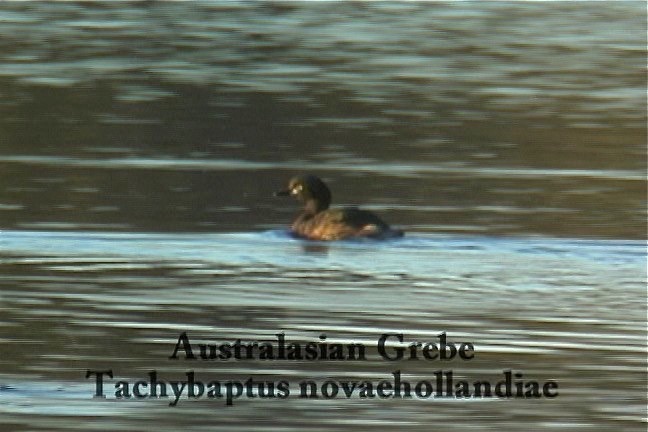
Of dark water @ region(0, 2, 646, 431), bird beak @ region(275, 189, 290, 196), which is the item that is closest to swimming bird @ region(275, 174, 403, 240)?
bird beak @ region(275, 189, 290, 196)

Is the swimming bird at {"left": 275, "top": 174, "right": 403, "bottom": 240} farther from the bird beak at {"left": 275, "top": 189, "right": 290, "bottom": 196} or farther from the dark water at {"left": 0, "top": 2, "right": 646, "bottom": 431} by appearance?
the dark water at {"left": 0, "top": 2, "right": 646, "bottom": 431}

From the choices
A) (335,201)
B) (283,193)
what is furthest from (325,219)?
(335,201)

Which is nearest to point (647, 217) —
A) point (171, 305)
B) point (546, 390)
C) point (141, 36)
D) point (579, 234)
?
point (579, 234)

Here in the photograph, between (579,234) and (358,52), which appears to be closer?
(579,234)

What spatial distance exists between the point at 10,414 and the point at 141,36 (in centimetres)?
1930

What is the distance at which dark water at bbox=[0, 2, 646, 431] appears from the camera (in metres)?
9.10

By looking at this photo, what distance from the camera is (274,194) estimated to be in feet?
50.5

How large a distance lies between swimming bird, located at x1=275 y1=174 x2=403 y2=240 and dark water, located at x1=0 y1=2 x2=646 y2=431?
154 mm

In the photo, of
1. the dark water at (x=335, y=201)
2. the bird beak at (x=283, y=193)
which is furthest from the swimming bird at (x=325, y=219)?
the dark water at (x=335, y=201)

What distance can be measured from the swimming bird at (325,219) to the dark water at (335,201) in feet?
0.50

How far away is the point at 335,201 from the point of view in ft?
51.8

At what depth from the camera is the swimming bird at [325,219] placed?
13539 millimetres

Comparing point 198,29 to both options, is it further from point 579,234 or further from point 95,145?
point 579,234

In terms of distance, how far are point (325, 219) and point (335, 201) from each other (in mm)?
1586
